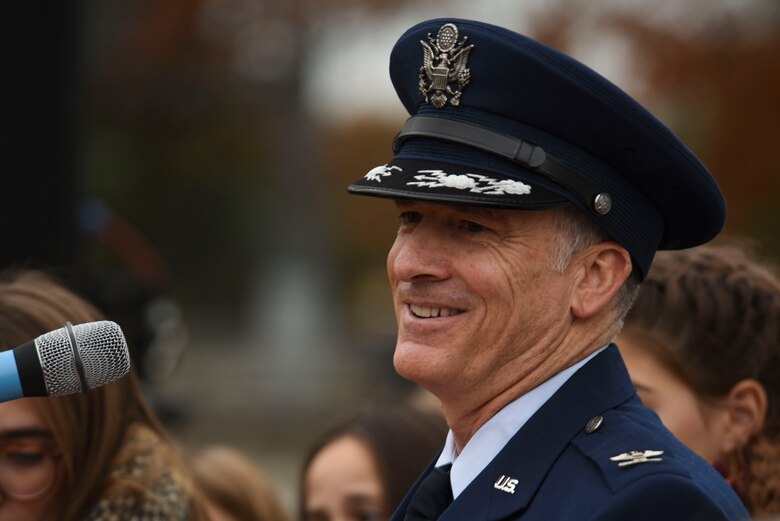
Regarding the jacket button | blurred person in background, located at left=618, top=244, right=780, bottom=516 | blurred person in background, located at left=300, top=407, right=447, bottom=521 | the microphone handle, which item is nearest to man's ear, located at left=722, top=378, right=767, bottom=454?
blurred person in background, located at left=618, top=244, right=780, bottom=516

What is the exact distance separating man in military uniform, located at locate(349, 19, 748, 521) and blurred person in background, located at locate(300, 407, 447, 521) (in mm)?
1492

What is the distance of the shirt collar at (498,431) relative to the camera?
2.60 meters

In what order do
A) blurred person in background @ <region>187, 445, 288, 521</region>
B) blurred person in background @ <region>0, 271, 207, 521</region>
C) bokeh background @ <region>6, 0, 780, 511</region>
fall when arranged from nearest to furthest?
blurred person in background @ <region>0, 271, 207, 521</region> < blurred person in background @ <region>187, 445, 288, 521</region> < bokeh background @ <region>6, 0, 780, 511</region>

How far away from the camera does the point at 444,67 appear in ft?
9.04

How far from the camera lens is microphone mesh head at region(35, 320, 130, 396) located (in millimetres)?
2279

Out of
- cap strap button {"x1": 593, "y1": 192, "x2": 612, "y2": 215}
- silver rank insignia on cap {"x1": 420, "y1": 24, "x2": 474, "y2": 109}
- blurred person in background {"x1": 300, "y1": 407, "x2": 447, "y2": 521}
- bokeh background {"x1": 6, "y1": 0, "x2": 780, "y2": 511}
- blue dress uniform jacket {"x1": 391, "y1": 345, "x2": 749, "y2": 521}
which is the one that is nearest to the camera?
blue dress uniform jacket {"x1": 391, "y1": 345, "x2": 749, "y2": 521}

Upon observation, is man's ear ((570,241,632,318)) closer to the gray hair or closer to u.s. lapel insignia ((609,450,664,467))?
the gray hair

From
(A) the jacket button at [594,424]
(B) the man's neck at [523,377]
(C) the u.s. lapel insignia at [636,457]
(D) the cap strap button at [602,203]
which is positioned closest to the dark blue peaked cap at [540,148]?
(D) the cap strap button at [602,203]

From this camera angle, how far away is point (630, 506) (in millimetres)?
2256

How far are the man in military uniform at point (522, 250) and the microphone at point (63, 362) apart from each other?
23.4 inches

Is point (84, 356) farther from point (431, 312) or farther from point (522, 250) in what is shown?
point (522, 250)

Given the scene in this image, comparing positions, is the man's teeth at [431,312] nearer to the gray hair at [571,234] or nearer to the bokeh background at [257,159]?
the gray hair at [571,234]

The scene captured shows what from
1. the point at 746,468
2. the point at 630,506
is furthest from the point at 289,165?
the point at 630,506

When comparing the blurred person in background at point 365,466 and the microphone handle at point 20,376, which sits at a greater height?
the microphone handle at point 20,376
